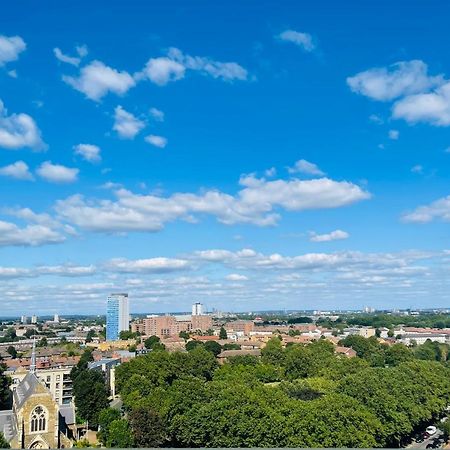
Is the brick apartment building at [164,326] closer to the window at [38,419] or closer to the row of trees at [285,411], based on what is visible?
the row of trees at [285,411]

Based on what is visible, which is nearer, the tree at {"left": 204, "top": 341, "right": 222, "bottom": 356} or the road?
the road

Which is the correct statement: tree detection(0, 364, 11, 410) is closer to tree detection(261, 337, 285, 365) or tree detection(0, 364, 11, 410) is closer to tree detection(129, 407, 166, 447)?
tree detection(129, 407, 166, 447)

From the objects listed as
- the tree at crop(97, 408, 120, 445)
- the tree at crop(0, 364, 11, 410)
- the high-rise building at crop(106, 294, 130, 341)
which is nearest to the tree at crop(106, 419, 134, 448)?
the tree at crop(97, 408, 120, 445)

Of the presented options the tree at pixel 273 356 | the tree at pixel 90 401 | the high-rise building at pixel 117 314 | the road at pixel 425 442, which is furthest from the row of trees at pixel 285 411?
the high-rise building at pixel 117 314

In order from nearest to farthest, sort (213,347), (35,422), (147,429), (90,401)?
(35,422) → (147,429) → (90,401) → (213,347)

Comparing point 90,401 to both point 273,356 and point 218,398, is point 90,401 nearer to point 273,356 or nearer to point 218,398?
point 218,398

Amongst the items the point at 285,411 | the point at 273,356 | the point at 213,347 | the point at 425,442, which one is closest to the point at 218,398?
the point at 285,411

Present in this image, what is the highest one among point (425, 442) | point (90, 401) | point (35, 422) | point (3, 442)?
point (35, 422)
